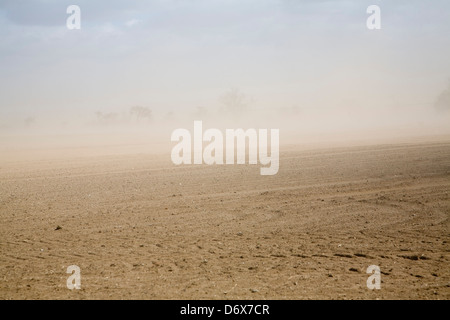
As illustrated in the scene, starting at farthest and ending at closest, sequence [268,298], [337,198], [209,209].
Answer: [337,198] → [209,209] → [268,298]

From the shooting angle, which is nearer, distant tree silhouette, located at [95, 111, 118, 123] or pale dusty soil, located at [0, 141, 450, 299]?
pale dusty soil, located at [0, 141, 450, 299]

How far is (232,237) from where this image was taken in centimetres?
898

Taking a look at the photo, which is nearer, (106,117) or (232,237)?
(232,237)

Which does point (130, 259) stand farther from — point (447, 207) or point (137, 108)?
point (137, 108)

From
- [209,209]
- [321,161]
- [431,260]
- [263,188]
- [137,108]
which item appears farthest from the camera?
[137,108]

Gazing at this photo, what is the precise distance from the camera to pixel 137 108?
354 ft

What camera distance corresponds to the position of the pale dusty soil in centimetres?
629

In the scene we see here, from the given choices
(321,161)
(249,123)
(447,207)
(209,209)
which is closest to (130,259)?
(209,209)

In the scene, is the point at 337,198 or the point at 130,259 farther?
the point at 337,198

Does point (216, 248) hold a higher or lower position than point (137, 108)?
lower

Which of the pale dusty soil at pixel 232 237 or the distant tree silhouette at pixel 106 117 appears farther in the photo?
the distant tree silhouette at pixel 106 117

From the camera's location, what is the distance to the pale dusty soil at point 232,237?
6.29 metres
